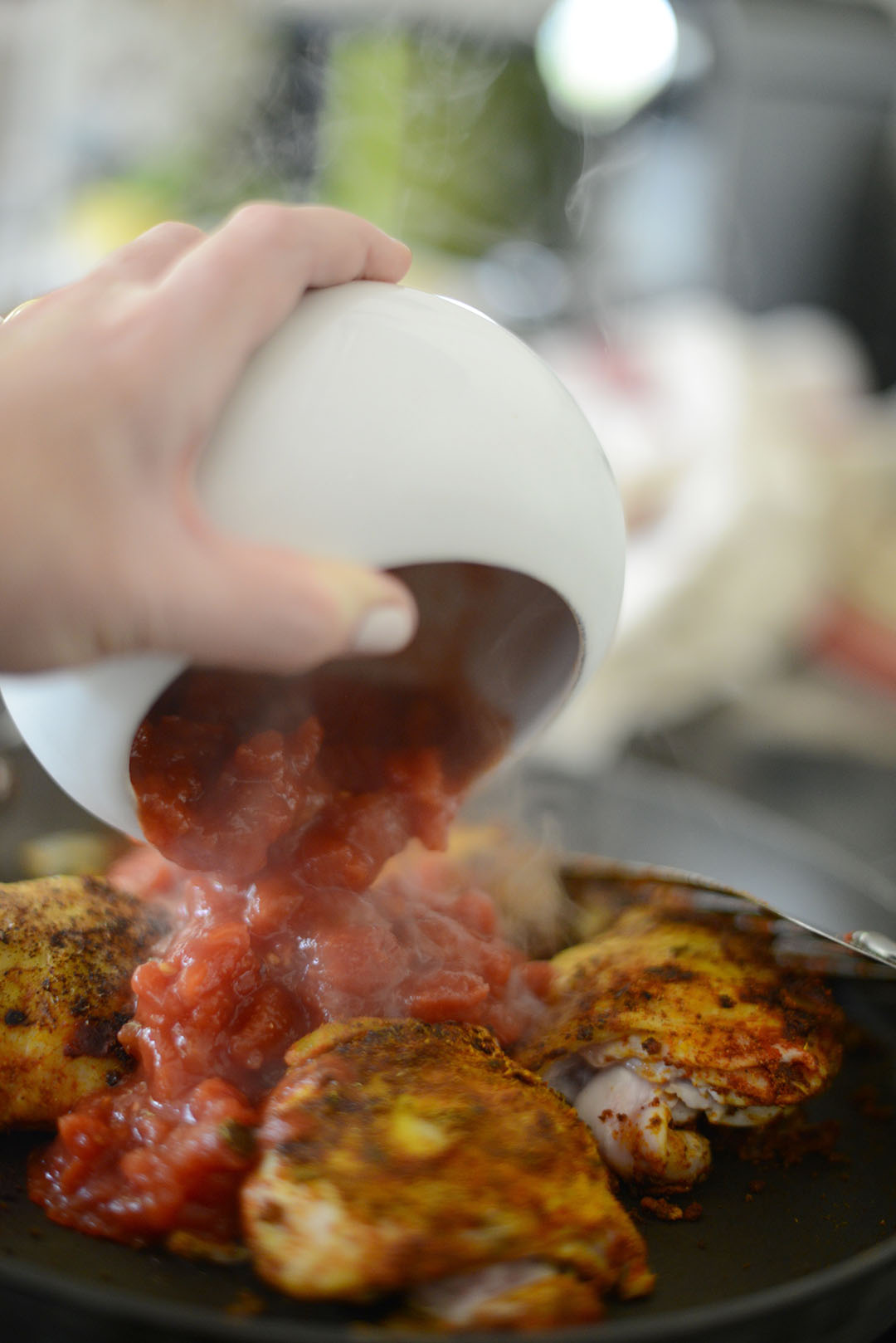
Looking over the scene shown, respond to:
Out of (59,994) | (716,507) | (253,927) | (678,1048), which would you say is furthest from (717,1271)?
(716,507)

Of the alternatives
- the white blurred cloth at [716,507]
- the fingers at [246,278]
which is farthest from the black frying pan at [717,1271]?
the white blurred cloth at [716,507]

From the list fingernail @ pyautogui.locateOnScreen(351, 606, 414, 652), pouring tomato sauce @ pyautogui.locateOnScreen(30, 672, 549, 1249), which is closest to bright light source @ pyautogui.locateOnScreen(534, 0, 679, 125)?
pouring tomato sauce @ pyautogui.locateOnScreen(30, 672, 549, 1249)

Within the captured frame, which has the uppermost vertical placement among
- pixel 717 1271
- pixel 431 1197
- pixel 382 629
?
pixel 382 629

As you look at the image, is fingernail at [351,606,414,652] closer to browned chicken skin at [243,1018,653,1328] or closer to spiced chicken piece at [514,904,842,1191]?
browned chicken skin at [243,1018,653,1328]

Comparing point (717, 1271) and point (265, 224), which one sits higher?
point (265, 224)

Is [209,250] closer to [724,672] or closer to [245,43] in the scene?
[724,672]

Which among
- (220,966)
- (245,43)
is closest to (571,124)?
(245,43)

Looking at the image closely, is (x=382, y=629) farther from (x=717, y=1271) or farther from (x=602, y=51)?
(x=602, y=51)
